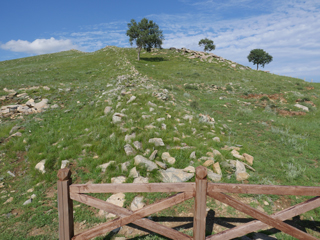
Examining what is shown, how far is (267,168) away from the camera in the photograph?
7066mm

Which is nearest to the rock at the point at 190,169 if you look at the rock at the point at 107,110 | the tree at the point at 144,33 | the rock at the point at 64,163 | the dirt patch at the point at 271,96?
the rock at the point at 64,163

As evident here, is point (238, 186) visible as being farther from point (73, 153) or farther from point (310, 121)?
point (310, 121)

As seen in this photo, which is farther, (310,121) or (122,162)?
(310,121)

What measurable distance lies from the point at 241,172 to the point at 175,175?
2.53m

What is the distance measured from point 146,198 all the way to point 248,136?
8.17m

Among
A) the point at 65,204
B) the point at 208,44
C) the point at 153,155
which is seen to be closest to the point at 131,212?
the point at 65,204

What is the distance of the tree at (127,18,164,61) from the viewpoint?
3900 cm

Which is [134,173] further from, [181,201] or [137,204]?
[181,201]

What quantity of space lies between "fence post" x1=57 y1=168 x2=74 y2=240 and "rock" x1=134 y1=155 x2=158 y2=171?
3.16 metres

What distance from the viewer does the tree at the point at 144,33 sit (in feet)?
128

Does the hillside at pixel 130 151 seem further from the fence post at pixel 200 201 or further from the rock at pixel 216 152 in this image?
the fence post at pixel 200 201

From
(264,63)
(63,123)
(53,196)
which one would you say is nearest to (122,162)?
(53,196)

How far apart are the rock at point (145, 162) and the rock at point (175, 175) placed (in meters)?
0.35

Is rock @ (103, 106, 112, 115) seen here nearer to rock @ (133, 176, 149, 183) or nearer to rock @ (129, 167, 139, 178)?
rock @ (129, 167, 139, 178)
